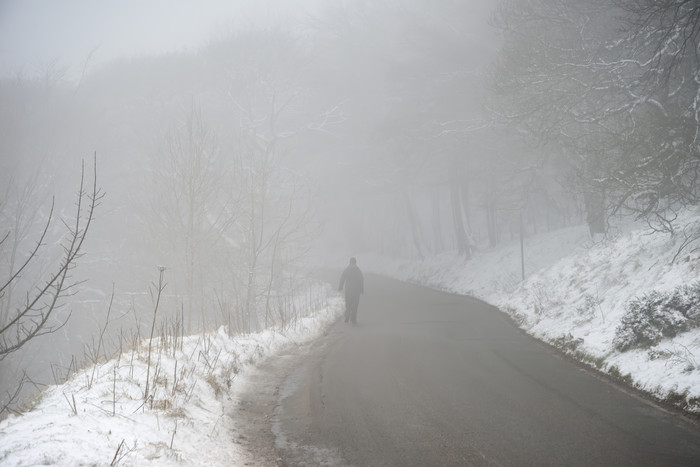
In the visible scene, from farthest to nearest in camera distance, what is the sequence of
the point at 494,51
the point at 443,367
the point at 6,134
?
the point at 6,134
the point at 494,51
the point at 443,367

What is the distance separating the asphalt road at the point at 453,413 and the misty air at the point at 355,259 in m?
0.04

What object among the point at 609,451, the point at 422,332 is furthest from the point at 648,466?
the point at 422,332

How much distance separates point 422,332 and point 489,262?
1395 cm

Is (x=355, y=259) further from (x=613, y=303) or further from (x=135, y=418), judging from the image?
(x=135, y=418)

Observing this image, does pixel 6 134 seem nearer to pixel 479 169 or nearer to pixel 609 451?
pixel 479 169

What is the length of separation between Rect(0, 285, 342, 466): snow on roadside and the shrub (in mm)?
5947

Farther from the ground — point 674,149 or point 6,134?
point 6,134

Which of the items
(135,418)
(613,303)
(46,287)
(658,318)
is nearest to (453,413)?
(135,418)

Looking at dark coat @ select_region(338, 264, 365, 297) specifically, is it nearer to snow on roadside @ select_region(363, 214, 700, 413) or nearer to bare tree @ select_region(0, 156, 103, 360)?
snow on roadside @ select_region(363, 214, 700, 413)

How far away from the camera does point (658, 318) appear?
21.7 ft

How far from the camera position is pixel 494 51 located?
69.7 ft

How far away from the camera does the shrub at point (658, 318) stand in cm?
632

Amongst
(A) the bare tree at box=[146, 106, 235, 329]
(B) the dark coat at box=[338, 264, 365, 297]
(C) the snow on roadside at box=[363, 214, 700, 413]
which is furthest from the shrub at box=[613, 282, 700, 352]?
(A) the bare tree at box=[146, 106, 235, 329]

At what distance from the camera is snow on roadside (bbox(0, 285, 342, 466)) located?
3398mm
